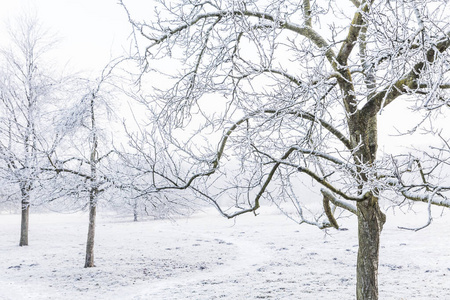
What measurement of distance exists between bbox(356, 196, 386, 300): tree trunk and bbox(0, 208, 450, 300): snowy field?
1.97 meters

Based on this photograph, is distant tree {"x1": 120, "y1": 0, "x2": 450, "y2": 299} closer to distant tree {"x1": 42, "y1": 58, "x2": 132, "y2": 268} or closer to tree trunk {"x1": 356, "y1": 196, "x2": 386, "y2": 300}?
tree trunk {"x1": 356, "y1": 196, "x2": 386, "y2": 300}

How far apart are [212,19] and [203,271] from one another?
7.36 m

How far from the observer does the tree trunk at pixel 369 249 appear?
5.58 meters

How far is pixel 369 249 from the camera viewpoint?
5586 millimetres

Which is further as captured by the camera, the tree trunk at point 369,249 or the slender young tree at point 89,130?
the slender young tree at point 89,130

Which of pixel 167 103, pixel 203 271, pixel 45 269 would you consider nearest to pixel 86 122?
pixel 45 269

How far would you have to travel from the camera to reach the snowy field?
336 inches

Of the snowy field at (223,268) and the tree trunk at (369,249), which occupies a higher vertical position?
the tree trunk at (369,249)

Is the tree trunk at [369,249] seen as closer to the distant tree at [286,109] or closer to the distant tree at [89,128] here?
the distant tree at [286,109]

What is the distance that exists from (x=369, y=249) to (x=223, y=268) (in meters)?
6.57

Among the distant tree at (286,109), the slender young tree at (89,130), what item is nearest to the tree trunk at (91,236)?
the slender young tree at (89,130)

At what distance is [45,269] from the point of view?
11.5 m

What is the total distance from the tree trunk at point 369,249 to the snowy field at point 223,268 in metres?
1.97

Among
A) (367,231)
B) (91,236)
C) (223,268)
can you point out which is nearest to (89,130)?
(91,236)
